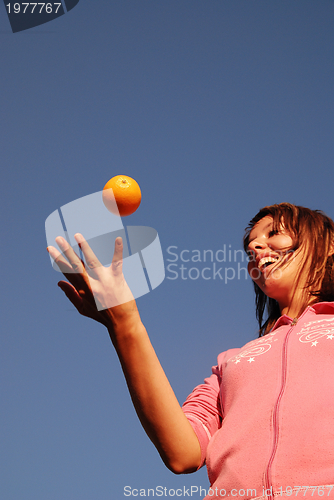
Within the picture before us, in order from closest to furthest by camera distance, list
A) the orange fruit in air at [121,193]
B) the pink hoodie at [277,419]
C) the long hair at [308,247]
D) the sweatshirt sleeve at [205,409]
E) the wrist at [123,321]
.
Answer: the pink hoodie at [277,419]
the wrist at [123,321]
the sweatshirt sleeve at [205,409]
the orange fruit in air at [121,193]
the long hair at [308,247]

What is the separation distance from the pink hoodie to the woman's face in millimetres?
396

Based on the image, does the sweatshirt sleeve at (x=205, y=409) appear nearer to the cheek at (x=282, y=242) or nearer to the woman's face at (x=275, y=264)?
the woman's face at (x=275, y=264)

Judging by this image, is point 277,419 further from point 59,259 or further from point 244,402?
point 59,259

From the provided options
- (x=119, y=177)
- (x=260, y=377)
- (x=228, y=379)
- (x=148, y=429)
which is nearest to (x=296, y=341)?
(x=260, y=377)

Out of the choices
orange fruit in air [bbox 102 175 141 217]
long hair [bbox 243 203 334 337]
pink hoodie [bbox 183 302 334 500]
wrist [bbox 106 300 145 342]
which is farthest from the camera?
long hair [bbox 243 203 334 337]

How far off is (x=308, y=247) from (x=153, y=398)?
5.79 feet

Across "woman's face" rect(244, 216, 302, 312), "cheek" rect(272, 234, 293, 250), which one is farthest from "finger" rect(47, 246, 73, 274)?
"cheek" rect(272, 234, 293, 250)

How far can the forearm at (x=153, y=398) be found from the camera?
2.03 m

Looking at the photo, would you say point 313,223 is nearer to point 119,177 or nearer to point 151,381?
point 119,177

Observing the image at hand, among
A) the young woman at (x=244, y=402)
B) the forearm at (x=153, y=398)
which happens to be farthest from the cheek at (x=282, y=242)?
the forearm at (x=153, y=398)

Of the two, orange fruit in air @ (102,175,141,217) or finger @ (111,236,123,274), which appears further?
orange fruit in air @ (102,175,141,217)

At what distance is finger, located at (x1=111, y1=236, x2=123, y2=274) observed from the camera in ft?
6.11

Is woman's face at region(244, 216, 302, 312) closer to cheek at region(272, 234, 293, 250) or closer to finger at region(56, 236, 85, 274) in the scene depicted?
cheek at region(272, 234, 293, 250)

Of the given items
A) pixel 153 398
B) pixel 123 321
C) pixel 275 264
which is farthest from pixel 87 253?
pixel 275 264
